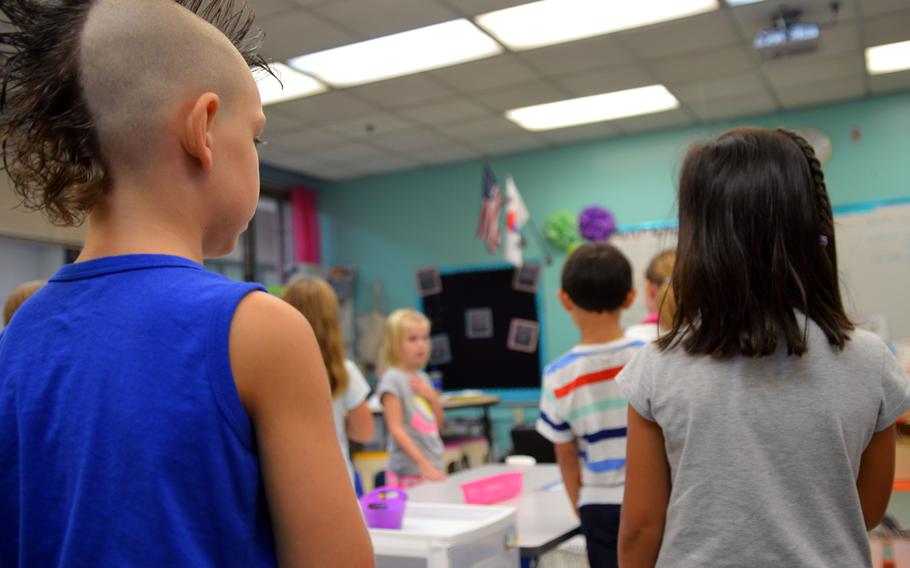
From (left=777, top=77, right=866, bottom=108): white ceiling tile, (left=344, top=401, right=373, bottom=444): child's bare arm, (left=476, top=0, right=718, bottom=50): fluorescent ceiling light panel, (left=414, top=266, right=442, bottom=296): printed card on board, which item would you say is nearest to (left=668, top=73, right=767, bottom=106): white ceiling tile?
(left=777, top=77, right=866, bottom=108): white ceiling tile

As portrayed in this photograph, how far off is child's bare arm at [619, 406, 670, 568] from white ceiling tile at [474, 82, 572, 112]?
4123 millimetres

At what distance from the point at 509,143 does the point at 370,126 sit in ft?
4.19

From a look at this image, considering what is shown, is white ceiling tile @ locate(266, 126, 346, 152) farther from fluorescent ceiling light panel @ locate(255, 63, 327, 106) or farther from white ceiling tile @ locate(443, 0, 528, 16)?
white ceiling tile @ locate(443, 0, 528, 16)

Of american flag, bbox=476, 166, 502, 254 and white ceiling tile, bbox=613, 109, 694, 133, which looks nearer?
white ceiling tile, bbox=613, 109, 694, 133

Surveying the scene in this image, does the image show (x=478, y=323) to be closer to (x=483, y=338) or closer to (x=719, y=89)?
(x=483, y=338)

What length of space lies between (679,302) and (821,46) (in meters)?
4.09

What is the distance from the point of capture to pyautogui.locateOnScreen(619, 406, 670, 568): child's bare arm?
111 cm

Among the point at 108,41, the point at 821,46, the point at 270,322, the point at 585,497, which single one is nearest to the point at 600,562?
the point at 585,497

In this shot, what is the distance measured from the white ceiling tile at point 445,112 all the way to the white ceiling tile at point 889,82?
8.52ft

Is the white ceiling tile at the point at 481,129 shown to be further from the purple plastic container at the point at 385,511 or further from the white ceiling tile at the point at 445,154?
the purple plastic container at the point at 385,511

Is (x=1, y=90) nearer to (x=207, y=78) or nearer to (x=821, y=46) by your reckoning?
(x=207, y=78)

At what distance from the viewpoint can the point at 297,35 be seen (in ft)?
13.2

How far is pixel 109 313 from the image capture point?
0.60 m

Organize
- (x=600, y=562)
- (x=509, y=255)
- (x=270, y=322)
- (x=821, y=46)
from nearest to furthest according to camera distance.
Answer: (x=270, y=322), (x=600, y=562), (x=821, y=46), (x=509, y=255)
